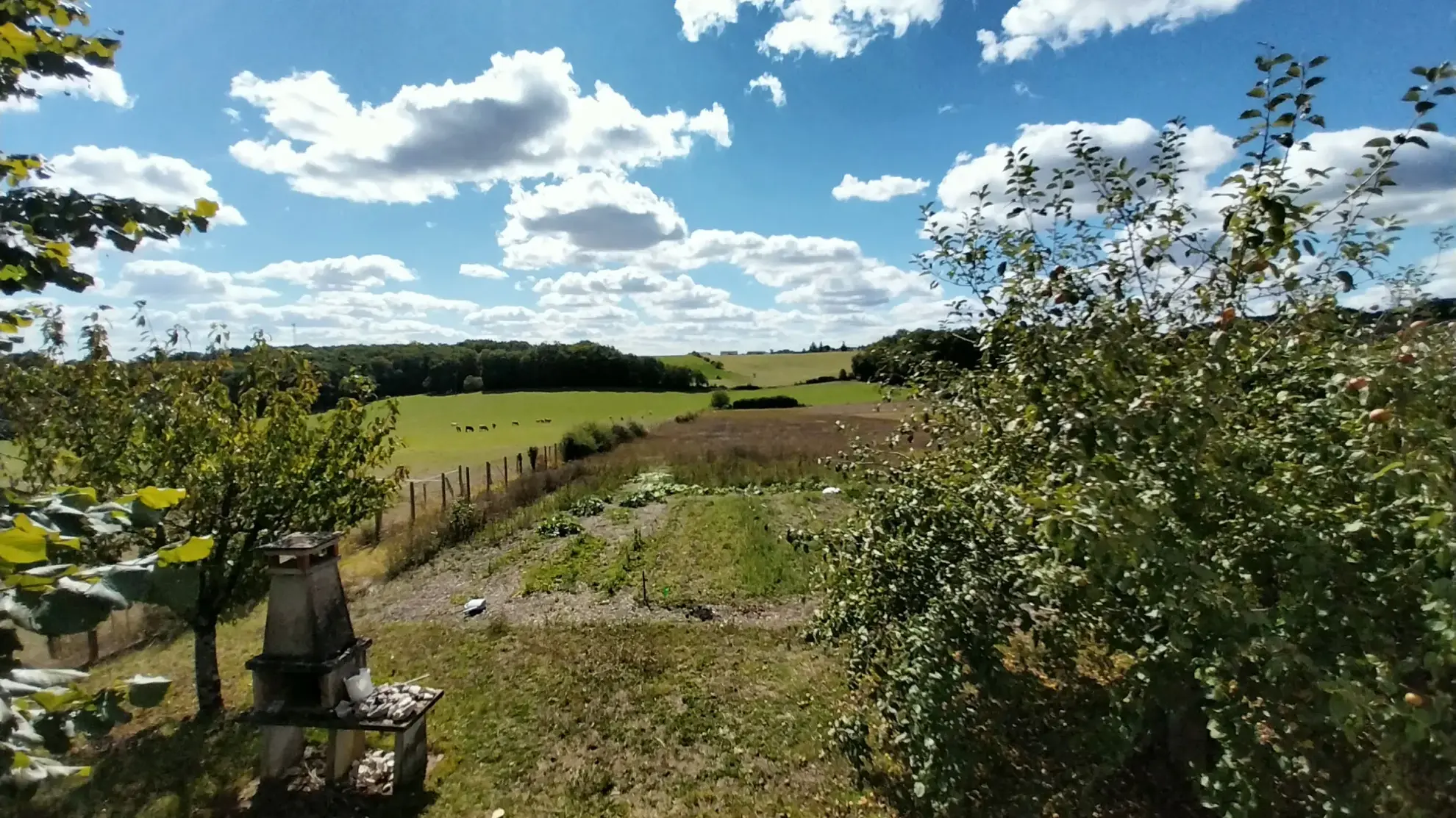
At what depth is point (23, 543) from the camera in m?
1.23

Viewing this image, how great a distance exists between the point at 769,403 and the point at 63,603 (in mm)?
49199

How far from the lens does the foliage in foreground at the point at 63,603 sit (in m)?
1.24

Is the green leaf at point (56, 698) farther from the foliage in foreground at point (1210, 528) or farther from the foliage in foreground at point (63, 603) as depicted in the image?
the foliage in foreground at point (1210, 528)

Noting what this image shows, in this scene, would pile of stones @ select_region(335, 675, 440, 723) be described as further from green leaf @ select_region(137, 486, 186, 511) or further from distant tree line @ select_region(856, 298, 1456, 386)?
green leaf @ select_region(137, 486, 186, 511)

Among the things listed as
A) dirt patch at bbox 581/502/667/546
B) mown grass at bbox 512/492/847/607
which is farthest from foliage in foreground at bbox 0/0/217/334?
dirt patch at bbox 581/502/667/546

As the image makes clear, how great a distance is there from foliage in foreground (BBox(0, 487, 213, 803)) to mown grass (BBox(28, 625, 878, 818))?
16.0ft

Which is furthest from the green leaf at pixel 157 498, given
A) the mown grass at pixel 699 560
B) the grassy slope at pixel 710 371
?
the grassy slope at pixel 710 371

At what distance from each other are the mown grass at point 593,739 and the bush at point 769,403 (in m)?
39.5

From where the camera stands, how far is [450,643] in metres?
9.45

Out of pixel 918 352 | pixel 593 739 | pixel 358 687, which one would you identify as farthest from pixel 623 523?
pixel 918 352

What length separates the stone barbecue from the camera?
19.0ft

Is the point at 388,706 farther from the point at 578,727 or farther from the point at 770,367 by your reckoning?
the point at 770,367

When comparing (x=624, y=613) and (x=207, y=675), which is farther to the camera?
(x=624, y=613)

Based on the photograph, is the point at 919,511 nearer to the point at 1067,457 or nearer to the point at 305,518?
the point at 1067,457
